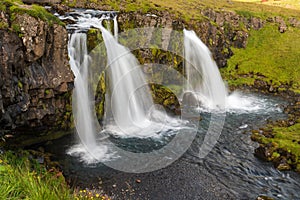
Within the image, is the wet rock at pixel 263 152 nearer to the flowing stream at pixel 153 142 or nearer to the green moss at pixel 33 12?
the flowing stream at pixel 153 142

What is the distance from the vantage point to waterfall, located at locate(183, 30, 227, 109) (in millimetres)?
27375

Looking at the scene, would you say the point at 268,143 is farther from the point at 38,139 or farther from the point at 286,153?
the point at 38,139

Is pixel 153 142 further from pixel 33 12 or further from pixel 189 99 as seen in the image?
pixel 33 12

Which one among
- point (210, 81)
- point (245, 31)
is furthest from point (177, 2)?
point (210, 81)

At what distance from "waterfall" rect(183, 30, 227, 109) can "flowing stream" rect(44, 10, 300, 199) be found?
0.14 metres

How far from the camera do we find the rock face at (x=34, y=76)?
13.6 metres

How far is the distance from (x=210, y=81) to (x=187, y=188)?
704 inches

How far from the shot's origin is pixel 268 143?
17188mm

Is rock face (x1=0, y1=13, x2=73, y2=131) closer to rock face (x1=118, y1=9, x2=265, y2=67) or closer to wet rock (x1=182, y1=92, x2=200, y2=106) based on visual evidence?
rock face (x1=118, y1=9, x2=265, y2=67)

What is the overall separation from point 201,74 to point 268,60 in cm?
1378

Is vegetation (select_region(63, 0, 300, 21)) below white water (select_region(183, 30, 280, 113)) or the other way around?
the other way around

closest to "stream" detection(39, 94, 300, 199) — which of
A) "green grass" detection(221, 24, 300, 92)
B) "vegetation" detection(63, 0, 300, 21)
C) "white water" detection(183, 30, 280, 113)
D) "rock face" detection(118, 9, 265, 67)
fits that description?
"white water" detection(183, 30, 280, 113)

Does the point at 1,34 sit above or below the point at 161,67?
above

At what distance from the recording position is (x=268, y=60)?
3709 cm
